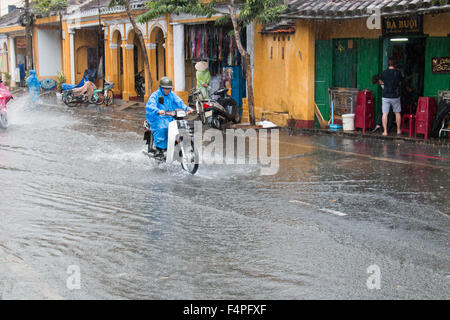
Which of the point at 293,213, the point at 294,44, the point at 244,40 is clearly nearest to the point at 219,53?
the point at 244,40

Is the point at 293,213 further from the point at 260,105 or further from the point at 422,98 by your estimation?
the point at 260,105

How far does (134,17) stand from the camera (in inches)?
1031

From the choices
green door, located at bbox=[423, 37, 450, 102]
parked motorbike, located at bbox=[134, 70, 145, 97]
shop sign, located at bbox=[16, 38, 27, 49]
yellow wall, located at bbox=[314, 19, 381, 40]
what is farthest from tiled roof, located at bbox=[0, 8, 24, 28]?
green door, located at bbox=[423, 37, 450, 102]

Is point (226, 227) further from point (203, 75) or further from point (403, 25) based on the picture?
point (203, 75)

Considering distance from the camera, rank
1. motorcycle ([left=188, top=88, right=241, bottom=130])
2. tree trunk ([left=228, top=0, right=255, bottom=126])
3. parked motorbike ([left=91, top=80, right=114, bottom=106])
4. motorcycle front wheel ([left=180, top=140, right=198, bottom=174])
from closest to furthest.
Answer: motorcycle front wheel ([left=180, top=140, right=198, bottom=174])
tree trunk ([left=228, top=0, right=255, bottom=126])
motorcycle ([left=188, top=88, right=241, bottom=130])
parked motorbike ([left=91, top=80, right=114, bottom=106])

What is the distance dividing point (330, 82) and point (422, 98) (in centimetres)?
349

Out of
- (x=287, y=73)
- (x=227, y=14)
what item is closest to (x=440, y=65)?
(x=287, y=73)

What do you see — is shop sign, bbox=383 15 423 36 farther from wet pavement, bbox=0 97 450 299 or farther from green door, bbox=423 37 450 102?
wet pavement, bbox=0 97 450 299

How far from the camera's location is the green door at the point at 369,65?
Result: 15.9 meters

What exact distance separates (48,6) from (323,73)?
76.7 feet

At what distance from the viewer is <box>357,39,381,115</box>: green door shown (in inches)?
627

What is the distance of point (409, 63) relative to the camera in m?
15.8

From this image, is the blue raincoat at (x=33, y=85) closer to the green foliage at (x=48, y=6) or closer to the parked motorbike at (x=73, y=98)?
the parked motorbike at (x=73, y=98)

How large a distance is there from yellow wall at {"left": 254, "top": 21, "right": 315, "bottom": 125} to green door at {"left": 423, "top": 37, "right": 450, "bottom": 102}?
3.42 meters
